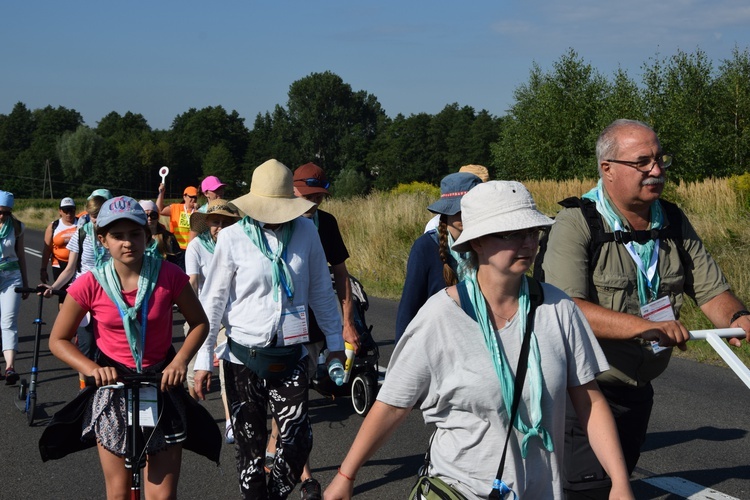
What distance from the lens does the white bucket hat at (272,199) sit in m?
4.98

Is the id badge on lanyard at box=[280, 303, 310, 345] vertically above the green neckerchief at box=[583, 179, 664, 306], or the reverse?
the green neckerchief at box=[583, 179, 664, 306]

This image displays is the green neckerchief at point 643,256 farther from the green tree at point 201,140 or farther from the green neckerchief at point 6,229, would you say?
the green tree at point 201,140

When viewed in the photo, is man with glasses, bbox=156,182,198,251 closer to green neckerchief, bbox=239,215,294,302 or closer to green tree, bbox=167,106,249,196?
green neckerchief, bbox=239,215,294,302

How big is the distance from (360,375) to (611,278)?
4.10m

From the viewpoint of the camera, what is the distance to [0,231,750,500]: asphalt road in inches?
229

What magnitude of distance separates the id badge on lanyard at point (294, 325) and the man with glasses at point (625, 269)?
1.59 meters

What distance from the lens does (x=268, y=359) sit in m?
4.84

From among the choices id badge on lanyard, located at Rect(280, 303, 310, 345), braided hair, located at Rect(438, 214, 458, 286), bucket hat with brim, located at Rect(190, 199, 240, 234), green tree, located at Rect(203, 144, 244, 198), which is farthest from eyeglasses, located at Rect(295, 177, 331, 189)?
green tree, located at Rect(203, 144, 244, 198)

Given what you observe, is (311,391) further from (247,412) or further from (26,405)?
(247,412)


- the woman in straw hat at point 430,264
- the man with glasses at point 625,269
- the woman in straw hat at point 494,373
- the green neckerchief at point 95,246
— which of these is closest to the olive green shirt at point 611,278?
the man with glasses at point 625,269

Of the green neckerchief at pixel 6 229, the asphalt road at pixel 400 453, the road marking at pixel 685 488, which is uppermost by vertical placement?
the green neckerchief at pixel 6 229

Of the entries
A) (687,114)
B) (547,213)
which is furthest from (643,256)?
(687,114)

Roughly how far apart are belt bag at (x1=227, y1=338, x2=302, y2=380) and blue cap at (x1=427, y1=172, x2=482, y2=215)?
1115mm

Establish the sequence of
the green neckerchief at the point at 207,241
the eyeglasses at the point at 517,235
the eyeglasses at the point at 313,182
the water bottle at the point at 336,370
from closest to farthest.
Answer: the eyeglasses at the point at 517,235 → the water bottle at the point at 336,370 → the eyeglasses at the point at 313,182 → the green neckerchief at the point at 207,241
